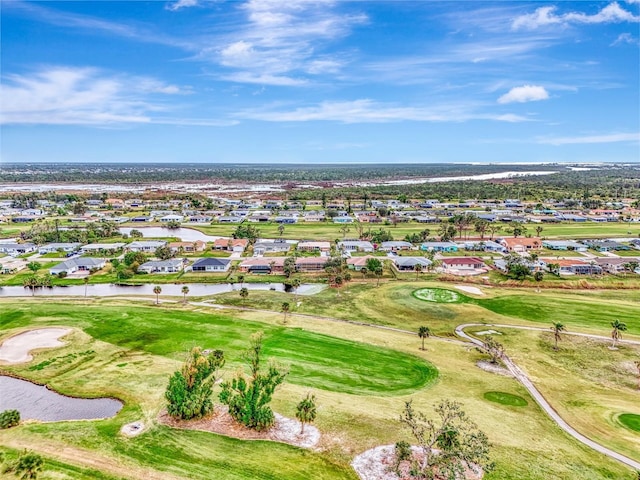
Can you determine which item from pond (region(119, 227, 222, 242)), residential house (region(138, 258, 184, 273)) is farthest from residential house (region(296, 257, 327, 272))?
pond (region(119, 227, 222, 242))

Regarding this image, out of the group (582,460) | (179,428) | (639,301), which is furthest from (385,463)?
(639,301)

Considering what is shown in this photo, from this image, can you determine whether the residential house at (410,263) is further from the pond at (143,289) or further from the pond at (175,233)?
the pond at (175,233)

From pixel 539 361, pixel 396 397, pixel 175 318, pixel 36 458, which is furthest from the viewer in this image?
pixel 175 318

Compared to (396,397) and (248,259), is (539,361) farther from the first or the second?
(248,259)

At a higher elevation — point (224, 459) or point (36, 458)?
point (36, 458)

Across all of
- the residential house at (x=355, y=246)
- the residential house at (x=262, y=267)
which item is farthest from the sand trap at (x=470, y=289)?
the residential house at (x=262, y=267)
